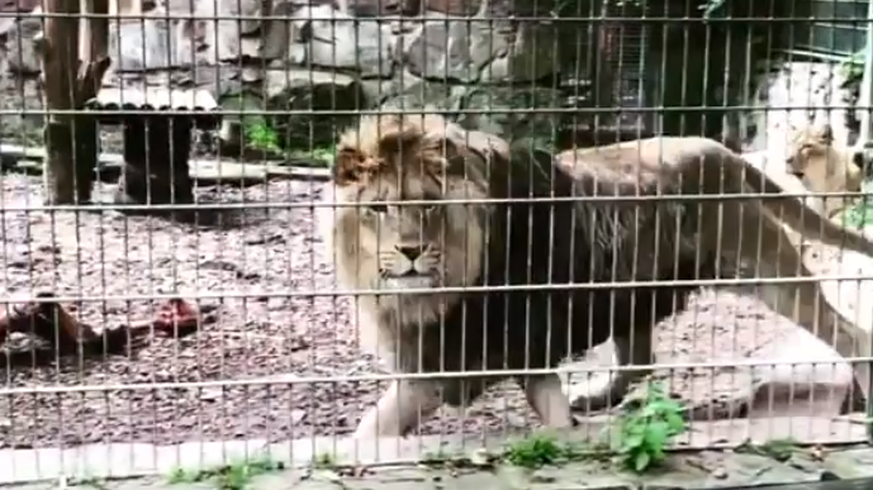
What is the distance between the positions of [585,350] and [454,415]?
60cm

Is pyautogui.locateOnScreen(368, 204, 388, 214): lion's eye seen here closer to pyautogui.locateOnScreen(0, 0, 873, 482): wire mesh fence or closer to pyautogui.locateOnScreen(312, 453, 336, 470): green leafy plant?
pyautogui.locateOnScreen(0, 0, 873, 482): wire mesh fence

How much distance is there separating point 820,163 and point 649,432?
2.86 metres

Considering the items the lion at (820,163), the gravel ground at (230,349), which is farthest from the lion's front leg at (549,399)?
the lion at (820,163)

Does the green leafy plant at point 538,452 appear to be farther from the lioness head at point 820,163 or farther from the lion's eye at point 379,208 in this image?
the lioness head at point 820,163

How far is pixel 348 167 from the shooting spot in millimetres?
3443

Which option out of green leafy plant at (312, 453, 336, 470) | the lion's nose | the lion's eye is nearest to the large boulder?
the lion's eye

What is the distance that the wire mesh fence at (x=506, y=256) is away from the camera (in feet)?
10.9

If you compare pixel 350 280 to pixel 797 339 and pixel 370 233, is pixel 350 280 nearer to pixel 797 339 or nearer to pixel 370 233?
pixel 370 233

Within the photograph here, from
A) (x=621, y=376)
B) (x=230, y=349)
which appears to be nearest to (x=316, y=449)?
(x=621, y=376)

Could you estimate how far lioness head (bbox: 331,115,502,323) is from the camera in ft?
11.1

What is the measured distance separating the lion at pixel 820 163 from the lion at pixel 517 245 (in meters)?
1.36

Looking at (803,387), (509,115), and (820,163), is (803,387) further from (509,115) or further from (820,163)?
(820,163)

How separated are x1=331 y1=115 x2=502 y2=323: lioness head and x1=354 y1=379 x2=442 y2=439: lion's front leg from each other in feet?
0.94

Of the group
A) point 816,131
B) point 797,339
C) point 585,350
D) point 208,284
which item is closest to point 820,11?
point 816,131
